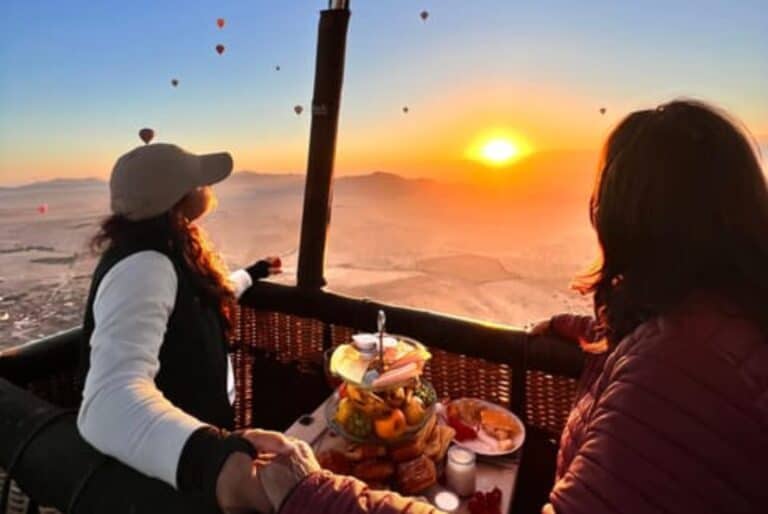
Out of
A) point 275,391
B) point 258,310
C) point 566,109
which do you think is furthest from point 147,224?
point 566,109

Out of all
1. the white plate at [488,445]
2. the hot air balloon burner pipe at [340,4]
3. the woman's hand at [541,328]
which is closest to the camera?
the white plate at [488,445]

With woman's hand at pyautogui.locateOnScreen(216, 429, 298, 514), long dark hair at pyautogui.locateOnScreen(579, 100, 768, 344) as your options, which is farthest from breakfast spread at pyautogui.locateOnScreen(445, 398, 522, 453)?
woman's hand at pyautogui.locateOnScreen(216, 429, 298, 514)

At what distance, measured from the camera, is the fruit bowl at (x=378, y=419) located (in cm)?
122

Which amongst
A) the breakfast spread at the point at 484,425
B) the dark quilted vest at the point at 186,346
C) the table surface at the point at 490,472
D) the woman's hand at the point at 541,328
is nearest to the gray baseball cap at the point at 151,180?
the dark quilted vest at the point at 186,346

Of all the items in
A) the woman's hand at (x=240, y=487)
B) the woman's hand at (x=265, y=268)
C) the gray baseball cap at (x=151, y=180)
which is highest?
the gray baseball cap at (x=151, y=180)

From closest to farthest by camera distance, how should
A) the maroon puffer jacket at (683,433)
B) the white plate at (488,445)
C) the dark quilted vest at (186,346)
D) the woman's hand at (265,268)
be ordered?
the maroon puffer jacket at (683,433)
the dark quilted vest at (186,346)
the white plate at (488,445)
the woman's hand at (265,268)

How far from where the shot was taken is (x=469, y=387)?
5.60 ft

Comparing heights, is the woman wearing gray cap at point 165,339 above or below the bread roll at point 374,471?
above

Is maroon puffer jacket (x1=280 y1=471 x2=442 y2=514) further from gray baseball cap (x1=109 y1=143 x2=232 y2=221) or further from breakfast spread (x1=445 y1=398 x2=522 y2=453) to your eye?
gray baseball cap (x1=109 y1=143 x2=232 y2=221)

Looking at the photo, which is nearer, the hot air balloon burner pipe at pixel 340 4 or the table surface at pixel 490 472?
the table surface at pixel 490 472

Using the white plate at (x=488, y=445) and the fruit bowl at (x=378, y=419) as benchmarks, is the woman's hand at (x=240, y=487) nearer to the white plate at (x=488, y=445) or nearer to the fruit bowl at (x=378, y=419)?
the fruit bowl at (x=378, y=419)

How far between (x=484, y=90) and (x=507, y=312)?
1.55 m

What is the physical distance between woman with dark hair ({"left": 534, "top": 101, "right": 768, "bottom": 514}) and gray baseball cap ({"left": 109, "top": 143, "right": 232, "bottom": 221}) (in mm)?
1028

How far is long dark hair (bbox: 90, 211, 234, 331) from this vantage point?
115 cm
